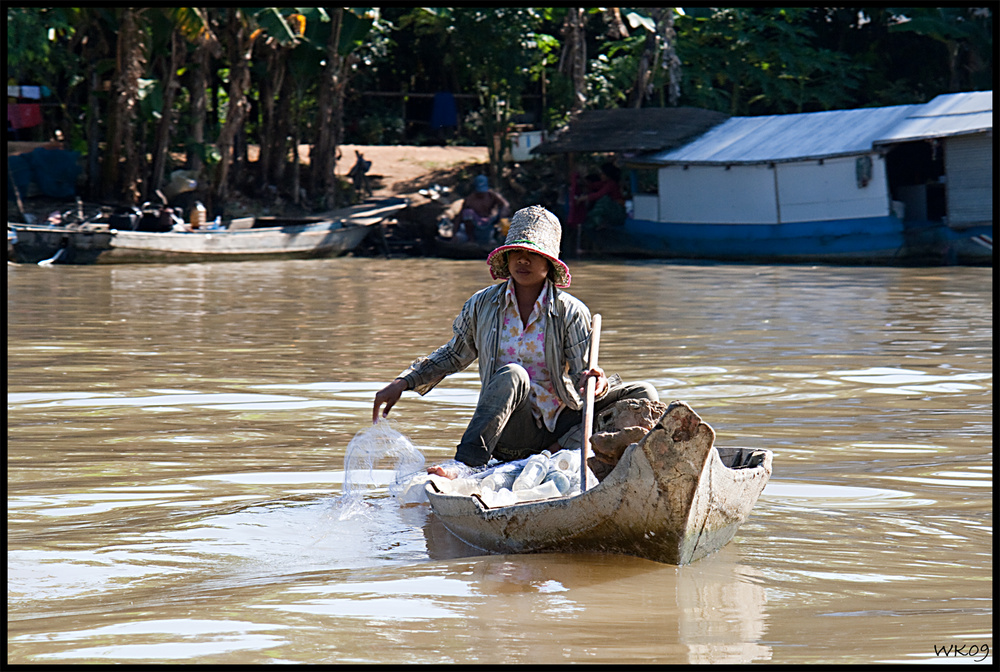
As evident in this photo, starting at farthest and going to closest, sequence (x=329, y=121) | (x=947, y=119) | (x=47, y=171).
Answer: (x=329, y=121), (x=47, y=171), (x=947, y=119)

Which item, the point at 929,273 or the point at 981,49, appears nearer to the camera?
the point at 929,273

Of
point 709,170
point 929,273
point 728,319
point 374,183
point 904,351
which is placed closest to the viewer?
point 904,351

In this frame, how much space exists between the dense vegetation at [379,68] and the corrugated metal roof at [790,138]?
2.38 m

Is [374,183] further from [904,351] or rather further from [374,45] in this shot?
[904,351]

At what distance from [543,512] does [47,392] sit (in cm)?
425

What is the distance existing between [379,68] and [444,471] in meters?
23.4

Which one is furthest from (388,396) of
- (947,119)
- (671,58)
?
(671,58)

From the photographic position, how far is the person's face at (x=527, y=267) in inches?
171

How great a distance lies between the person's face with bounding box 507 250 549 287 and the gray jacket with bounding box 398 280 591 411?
0.09m

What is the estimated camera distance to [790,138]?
19.2 m

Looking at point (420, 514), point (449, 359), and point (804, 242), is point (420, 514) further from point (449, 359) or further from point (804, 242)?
point (804, 242)

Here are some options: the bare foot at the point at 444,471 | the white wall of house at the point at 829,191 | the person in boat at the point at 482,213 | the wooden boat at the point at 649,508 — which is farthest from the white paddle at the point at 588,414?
the person in boat at the point at 482,213

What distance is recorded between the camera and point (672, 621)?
120 inches

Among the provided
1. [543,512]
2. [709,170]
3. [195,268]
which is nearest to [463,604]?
[543,512]
